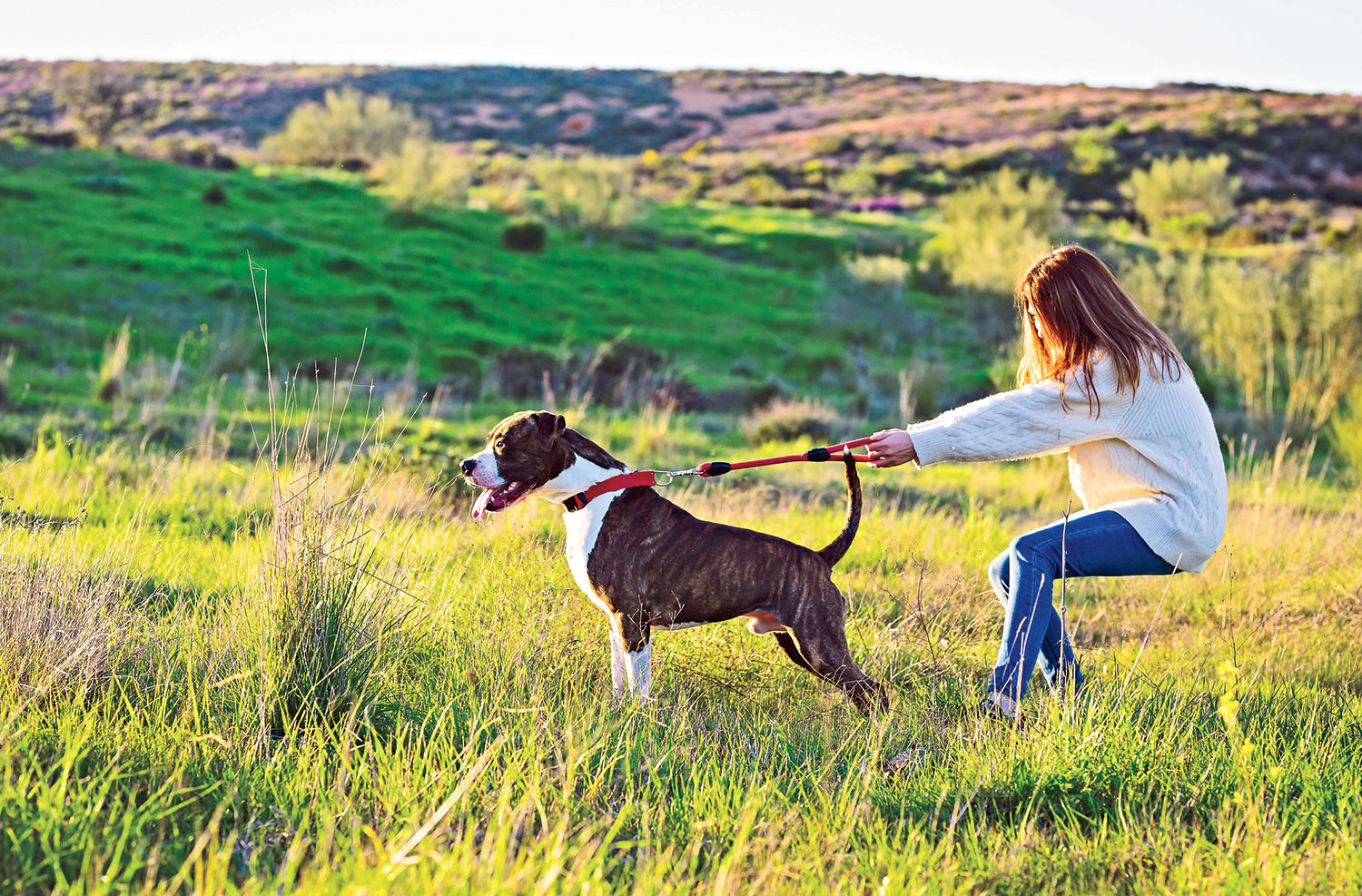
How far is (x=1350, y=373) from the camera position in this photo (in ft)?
48.2

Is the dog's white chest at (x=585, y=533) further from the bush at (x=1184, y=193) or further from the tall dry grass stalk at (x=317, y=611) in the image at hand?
the bush at (x=1184, y=193)

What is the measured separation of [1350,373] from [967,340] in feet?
35.4

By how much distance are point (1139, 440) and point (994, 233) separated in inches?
1100

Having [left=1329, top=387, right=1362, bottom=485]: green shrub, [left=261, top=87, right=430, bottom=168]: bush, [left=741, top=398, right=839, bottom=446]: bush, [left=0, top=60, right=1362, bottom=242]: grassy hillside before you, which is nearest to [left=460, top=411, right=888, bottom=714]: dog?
[left=1329, top=387, right=1362, bottom=485]: green shrub

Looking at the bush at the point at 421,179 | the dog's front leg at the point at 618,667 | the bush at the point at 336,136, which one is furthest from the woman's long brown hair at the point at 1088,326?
the bush at the point at 336,136

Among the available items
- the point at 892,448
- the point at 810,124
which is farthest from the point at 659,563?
the point at 810,124

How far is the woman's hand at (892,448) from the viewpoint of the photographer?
4332mm

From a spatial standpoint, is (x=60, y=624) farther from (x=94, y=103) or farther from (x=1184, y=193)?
(x=1184, y=193)

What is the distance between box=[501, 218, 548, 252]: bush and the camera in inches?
1104

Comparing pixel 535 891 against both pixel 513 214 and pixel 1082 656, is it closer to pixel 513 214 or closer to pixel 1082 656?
pixel 1082 656

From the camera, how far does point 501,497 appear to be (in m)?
4.29

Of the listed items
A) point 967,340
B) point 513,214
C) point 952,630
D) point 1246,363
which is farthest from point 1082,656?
point 513,214

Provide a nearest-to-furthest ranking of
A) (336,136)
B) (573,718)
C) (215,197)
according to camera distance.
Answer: (573,718) → (215,197) → (336,136)

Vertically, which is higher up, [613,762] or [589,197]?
[589,197]
